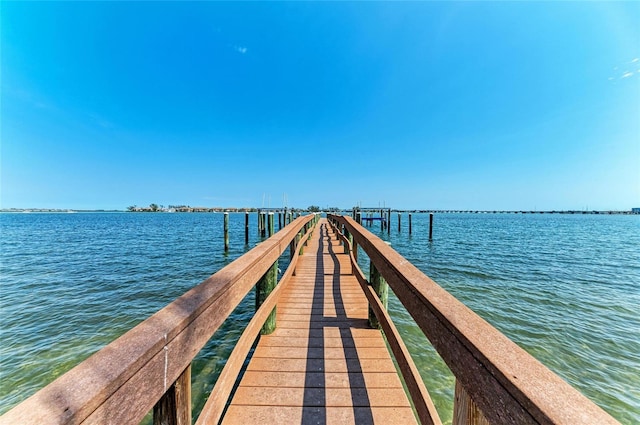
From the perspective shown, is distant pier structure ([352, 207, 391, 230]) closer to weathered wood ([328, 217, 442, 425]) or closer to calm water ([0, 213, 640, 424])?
calm water ([0, 213, 640, 424])

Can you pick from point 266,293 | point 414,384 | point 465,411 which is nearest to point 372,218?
point 266,293

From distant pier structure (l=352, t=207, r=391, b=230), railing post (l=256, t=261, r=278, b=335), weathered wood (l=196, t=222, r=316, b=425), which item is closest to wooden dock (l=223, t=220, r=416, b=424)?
railing post (l=256, t=261, r=278, b=335)

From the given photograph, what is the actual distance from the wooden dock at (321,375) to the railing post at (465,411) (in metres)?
0.98

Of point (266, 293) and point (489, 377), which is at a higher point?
point (489, 377)

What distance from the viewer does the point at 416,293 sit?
1248 millimetres

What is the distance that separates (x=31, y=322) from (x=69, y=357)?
2.58m

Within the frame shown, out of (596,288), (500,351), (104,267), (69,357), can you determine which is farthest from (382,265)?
(104,267)

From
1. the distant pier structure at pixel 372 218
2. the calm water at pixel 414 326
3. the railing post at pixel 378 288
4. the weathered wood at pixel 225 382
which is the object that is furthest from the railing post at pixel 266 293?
the distant pier structure at pixel 372 218

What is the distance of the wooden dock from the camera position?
69.7 inches

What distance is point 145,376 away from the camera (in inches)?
29.8

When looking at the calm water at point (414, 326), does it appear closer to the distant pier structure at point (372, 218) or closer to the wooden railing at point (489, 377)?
the wooden railing at point (489, 377)

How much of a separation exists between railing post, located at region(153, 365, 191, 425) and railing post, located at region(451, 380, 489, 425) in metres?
1.03

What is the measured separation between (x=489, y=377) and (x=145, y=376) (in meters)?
1.01

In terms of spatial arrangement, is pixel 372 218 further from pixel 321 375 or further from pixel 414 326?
pixel 321 375
